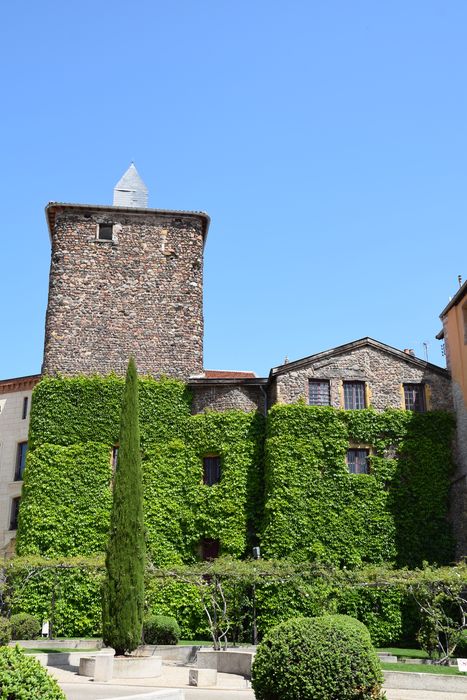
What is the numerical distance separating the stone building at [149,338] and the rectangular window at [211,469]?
6.40ft

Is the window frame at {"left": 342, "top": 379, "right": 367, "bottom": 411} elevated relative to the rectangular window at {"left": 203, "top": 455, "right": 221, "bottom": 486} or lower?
elevated

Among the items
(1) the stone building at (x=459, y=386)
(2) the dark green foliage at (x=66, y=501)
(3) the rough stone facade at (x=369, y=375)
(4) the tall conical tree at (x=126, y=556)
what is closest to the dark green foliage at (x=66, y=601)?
(2) the dark green foliage at (x=66, y=501)

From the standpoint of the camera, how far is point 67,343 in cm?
2972

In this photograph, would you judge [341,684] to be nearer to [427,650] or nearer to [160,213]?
[427,650]

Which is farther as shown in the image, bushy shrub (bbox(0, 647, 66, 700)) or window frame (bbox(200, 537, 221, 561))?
window frame (bbox(200, 537, 221, 561))

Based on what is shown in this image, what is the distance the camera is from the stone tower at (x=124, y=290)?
2980 centimetres

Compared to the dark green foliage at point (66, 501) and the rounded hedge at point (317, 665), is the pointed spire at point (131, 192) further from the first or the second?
the rounded hedge at point (317, 665)

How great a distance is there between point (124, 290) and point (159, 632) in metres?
13.3

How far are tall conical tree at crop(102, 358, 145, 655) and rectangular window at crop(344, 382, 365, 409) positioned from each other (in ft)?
30.2

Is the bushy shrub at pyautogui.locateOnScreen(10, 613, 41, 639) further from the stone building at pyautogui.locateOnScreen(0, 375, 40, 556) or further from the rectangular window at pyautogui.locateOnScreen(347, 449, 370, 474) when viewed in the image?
the rectangular window at pyautogui.locateOnScreen(347, 449, 370, 474)

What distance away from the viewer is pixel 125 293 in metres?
30.7

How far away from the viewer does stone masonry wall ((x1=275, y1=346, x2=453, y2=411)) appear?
91.7 ft

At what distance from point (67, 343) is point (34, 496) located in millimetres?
6106

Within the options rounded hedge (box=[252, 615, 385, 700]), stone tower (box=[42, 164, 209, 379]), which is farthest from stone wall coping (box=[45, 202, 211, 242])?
rounded hedge (box=[252, 615, 385, 700])
